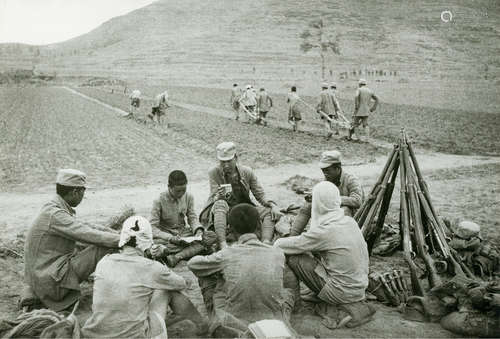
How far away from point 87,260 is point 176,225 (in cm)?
157

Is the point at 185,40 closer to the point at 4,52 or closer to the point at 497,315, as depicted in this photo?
the point at 4,52

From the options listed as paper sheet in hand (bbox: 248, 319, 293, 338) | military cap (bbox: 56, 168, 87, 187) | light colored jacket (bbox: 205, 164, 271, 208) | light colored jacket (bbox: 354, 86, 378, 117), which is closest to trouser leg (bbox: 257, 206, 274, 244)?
light colored jacket (bbox: 205, 164, 271, 208)

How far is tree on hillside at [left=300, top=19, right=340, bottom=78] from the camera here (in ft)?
204

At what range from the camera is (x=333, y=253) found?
156 inches

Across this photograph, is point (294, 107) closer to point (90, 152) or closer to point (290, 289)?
point (90, 152)

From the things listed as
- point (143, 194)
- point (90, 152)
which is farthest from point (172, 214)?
point (90, 152)

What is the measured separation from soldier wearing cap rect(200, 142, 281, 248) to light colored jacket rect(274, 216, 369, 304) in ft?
4.16

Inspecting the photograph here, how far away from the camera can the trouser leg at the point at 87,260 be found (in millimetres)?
4191

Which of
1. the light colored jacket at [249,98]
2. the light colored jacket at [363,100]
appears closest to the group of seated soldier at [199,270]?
the light colored jacket at [363,100]

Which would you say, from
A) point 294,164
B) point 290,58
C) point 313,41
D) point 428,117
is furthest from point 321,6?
point 294,164

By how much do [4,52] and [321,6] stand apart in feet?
208

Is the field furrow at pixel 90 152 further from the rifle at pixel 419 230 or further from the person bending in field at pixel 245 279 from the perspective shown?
the person bending in field at pixel 245 279

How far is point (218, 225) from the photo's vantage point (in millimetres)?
5258

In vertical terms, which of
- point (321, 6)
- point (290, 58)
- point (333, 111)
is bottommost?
point (333, 111)
